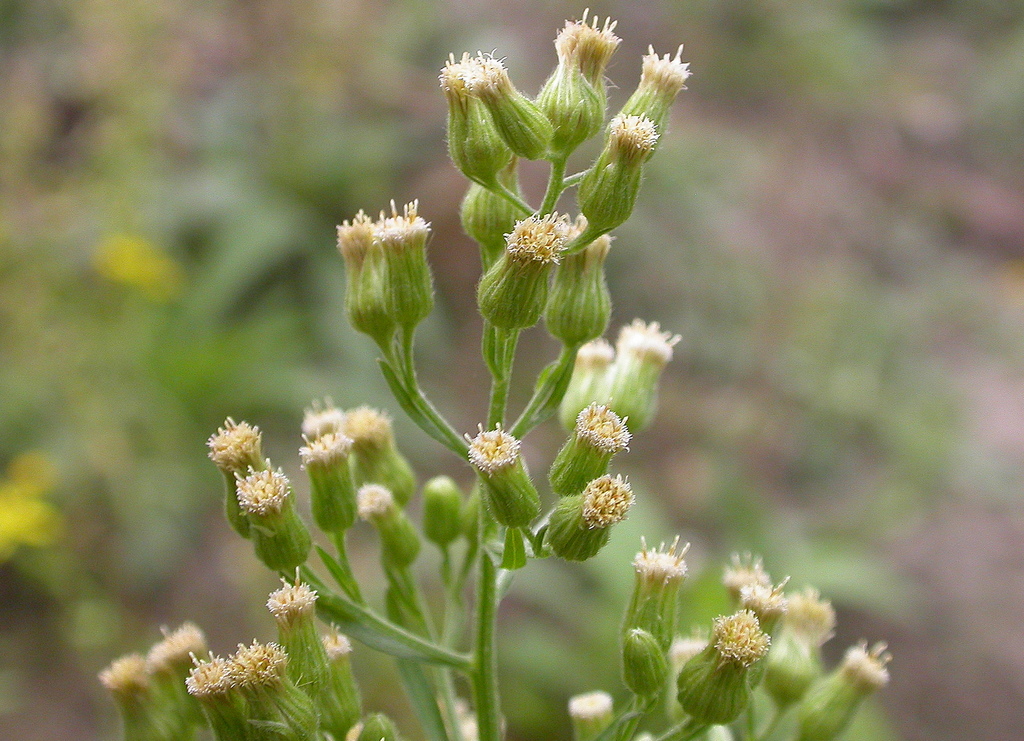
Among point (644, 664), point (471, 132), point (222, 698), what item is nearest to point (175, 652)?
point (222, 698)

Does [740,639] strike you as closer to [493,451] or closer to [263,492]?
[493,451]

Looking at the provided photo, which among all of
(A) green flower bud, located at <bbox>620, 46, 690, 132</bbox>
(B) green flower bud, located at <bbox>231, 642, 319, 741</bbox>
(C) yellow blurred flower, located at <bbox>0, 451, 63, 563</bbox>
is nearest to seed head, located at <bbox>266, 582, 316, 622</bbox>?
(B) green flower bud, located at <bbox>231, 642, 319, 741</bbox>

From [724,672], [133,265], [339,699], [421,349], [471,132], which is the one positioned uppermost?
[421,349]

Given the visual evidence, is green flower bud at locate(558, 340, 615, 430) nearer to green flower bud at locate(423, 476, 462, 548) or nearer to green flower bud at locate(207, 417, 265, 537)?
green flower bud at locate(423, 476, 462, 548)

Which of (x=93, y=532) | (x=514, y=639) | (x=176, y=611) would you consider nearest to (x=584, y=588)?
(x=514, y=639)

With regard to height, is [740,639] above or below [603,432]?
below

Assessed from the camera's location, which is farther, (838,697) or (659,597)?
(838,697)

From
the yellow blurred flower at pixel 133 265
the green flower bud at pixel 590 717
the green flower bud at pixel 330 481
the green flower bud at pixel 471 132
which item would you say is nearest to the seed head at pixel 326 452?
the green flower bud at pixel 330 481
